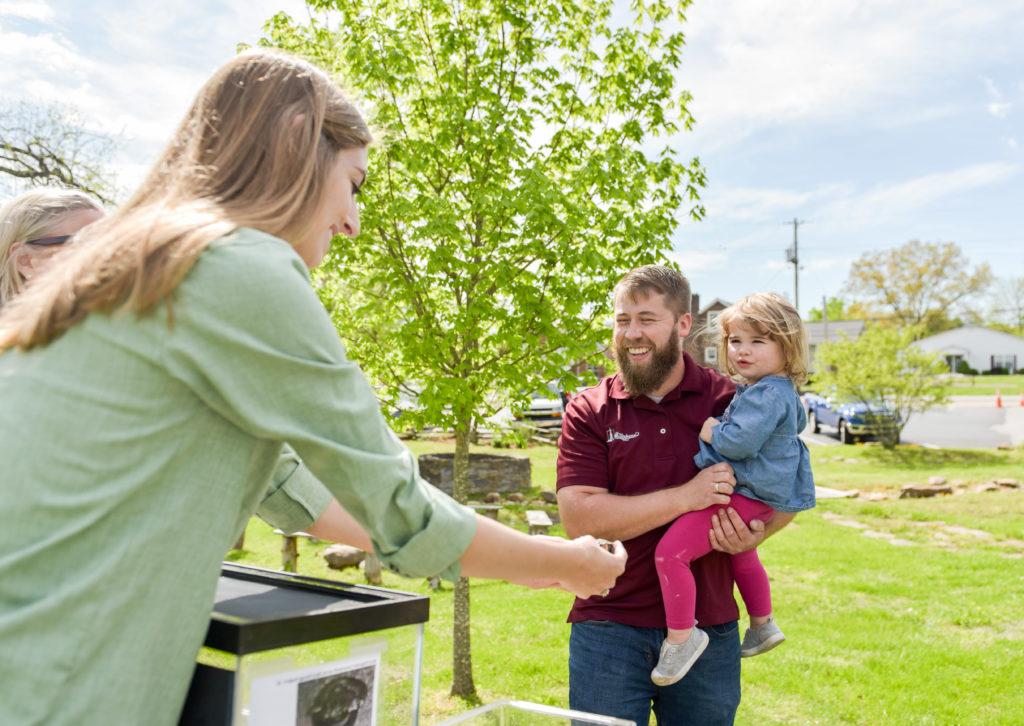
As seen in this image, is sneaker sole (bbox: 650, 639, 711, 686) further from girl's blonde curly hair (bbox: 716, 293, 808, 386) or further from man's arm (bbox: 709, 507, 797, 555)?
girl's blonde curly hair (bbox: 716, 293, 808, 386)

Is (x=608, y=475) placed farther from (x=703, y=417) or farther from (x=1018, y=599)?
(x=1018, y=599)

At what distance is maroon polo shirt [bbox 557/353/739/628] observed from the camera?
3139 millimetres

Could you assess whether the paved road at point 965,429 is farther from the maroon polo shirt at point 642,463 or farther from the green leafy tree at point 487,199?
the maroon polo shirt at point 642,463

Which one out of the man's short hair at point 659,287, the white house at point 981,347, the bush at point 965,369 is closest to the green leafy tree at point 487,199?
the man's short hair at point 659,287

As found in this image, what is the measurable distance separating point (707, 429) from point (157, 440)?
2292 millimetres

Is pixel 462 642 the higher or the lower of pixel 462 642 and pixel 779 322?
the lower

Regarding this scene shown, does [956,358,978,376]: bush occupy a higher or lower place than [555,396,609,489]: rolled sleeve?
higher

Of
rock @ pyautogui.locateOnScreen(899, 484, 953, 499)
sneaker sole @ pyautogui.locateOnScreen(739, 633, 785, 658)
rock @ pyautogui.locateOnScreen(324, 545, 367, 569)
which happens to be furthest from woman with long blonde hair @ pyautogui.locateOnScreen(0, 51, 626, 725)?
rock @ pyautogui.locateOnScreen(899, 484, 953, 499)

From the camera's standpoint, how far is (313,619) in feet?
4.42

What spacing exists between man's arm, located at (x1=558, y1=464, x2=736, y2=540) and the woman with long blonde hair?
5.83 ft

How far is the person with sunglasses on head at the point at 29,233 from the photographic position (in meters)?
2.65

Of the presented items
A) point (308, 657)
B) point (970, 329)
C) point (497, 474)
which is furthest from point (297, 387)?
point (970, 329)

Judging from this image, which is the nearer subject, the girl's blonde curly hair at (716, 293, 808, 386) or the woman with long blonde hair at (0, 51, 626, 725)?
the woman with long blonde hair at (0, 51, 626, 725)

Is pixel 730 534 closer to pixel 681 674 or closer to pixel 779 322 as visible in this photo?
pixel 681 674
